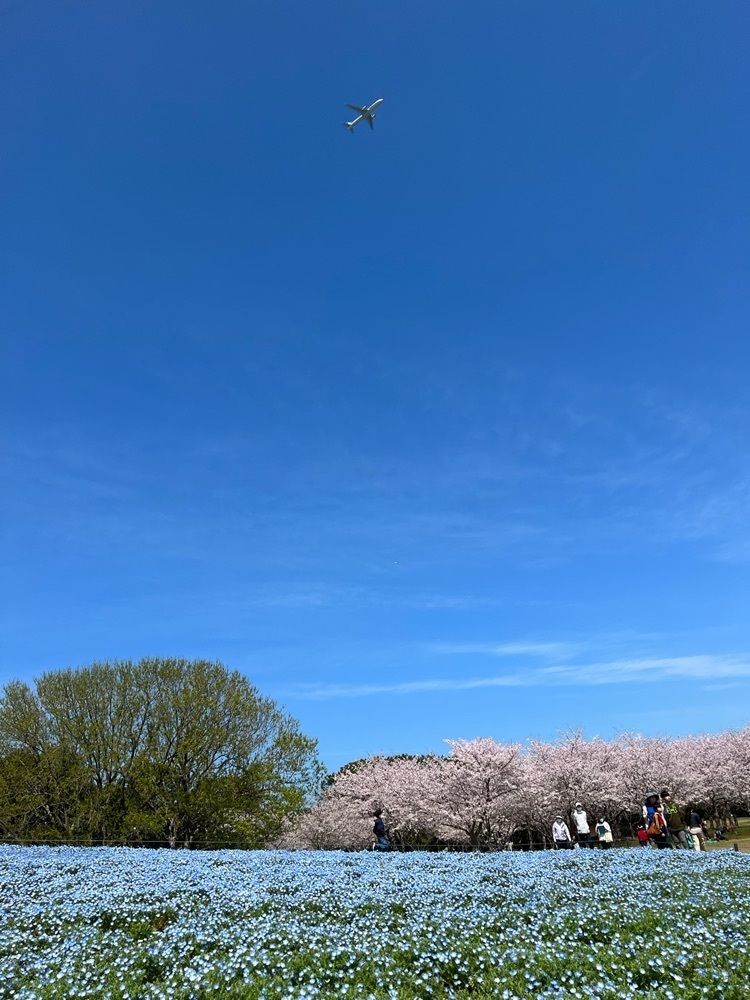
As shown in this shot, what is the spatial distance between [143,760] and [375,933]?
1290 inches

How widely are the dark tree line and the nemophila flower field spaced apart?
82.5ft

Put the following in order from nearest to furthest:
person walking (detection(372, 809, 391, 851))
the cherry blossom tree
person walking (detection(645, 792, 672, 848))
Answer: person walking (detection(645, 792, 672, 848)) → person walking (detection(372, 809, 391, 851)) → the cherry blossom tree

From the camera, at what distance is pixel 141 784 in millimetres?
36219

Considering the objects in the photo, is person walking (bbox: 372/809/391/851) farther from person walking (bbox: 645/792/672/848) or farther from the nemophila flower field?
the nemophila flower field

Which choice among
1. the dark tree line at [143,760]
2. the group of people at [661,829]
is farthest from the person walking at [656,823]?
the dark tree line at [143,760]

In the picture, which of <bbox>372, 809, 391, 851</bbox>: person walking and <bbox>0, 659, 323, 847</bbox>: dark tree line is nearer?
<bbox>372, 809, 391, 851</bbox>: person walking

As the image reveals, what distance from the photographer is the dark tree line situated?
3631 cm

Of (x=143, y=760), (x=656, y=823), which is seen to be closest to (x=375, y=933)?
(x=656, y=823)

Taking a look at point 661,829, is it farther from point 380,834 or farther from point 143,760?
point 143,760

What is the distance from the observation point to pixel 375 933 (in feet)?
28.9

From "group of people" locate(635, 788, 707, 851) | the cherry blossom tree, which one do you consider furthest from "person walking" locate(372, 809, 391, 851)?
the cherry blossom tree

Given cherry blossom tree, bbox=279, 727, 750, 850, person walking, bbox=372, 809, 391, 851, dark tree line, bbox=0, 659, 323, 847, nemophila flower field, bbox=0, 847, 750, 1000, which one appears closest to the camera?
nemophila flower field, bbox=0, 847, 750, 1000

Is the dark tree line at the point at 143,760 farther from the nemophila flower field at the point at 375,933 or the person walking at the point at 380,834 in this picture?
the nemophila flower field at the point at 375,933

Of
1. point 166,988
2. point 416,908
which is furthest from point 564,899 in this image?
point 166,988
